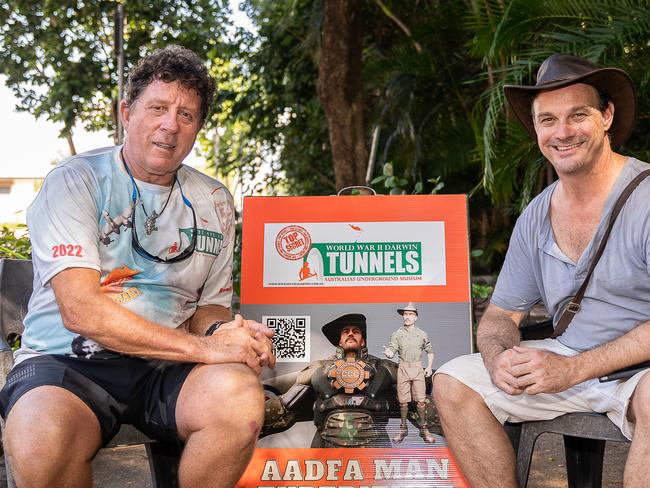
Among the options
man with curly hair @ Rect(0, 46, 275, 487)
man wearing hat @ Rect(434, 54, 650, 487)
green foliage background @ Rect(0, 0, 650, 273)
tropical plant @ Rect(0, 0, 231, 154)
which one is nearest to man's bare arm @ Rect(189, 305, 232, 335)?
man with curly hair @ Rect(0, 46, 275, 487)

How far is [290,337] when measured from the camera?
2.93m

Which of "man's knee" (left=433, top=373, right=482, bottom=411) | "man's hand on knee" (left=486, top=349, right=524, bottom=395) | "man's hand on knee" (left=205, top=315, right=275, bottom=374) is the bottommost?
"man's knee" (left=433, top=373, right=482, bottom=411)

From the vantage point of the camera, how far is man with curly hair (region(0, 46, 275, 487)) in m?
2.21

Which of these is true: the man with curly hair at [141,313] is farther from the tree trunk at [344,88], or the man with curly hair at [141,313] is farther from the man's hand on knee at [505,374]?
the tree trunk at [344,88]

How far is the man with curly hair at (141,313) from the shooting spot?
86.9 inches

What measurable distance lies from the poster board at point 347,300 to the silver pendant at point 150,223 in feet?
1.65

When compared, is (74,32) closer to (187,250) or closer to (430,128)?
(430,128)

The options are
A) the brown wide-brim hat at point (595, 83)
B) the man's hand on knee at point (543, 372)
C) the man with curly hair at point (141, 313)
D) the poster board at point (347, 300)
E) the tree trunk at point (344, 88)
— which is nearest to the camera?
the man with curly hair at point (141, 313)

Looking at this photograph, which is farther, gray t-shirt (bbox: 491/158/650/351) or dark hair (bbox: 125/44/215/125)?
dark hair (bbox: 125/44/215/125)

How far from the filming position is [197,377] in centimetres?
233

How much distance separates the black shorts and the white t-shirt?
2.4 inches

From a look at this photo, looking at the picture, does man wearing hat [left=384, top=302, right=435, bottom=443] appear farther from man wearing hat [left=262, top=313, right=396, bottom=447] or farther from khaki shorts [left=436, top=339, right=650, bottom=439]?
khaki shorts [left=436, top=339, right=650, bottom=439]

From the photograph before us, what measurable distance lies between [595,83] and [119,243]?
1662 millimetres

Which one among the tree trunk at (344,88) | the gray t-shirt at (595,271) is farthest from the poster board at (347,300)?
the tree trunk at (344,88)
